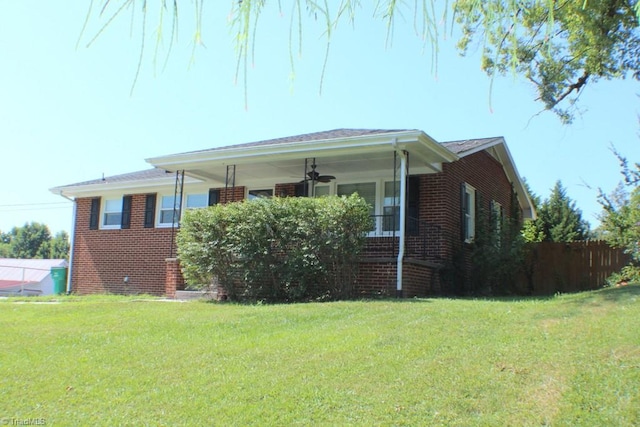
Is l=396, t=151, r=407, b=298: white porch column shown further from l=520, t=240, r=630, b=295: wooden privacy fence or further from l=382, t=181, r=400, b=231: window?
l=520, t=240, r=630, b=295: wooden privacy fence

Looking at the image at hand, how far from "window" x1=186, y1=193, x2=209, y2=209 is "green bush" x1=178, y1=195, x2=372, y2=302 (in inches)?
204

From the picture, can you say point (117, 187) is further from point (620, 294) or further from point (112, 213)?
point (620, 294)

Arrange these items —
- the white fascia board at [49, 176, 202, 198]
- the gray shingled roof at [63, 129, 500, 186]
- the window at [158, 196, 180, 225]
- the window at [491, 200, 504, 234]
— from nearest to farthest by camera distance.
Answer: the gray shingled roof at [63, 129, 500, 186] → the window at [491, 200, 504, 234] → the white fascia board at [49, 176, 202, 198] → the window at [158, 196, 180, 225]

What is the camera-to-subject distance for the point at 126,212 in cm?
1789

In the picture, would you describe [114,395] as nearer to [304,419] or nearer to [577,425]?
[304,419]

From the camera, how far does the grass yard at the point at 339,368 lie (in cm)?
461

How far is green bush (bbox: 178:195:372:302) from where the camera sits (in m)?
10.9

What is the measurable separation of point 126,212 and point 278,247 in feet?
27.0

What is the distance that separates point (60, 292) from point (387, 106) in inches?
707

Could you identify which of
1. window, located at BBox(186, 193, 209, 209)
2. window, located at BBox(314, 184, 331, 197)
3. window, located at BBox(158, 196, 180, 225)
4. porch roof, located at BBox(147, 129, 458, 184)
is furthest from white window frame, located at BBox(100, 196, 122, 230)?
window, located at BBox(314, 184, 331, 197)

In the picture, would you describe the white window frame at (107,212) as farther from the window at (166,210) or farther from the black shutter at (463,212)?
the black shutter at (463,212)

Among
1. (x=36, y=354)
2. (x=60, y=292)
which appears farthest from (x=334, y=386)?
(x=60, y=292)

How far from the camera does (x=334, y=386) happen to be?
520 cm

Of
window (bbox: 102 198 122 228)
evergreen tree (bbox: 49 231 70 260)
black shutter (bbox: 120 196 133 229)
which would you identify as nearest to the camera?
black shutter (bbox: 120 196 133 229)
